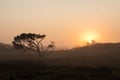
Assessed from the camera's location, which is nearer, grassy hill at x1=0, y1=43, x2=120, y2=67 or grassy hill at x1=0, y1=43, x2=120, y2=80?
grassy hill at x1=0, y1=43, x2=120, y2=80

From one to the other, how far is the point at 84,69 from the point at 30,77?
39.5ft

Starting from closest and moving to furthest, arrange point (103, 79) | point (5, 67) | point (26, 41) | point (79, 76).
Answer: point (103, 79), point (79, 76), point (5, 67), point (26, 41)

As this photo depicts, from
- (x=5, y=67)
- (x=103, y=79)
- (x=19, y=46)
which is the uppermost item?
(x=19, y=46)

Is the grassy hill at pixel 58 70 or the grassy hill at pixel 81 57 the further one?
the grassy hill at pixel 81 57

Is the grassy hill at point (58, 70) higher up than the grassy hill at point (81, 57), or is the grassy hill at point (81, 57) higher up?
the grassy hill at point (81, 57)

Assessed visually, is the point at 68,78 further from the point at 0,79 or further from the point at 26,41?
the point at 26,41

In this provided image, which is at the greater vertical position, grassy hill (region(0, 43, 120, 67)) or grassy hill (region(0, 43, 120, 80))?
grassy hill (region(0, 43, 120, 67))

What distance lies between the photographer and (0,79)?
3853 cm

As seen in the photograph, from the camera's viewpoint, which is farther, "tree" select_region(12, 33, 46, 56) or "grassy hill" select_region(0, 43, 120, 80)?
"tree" select_region(12, 33, 46, 56)

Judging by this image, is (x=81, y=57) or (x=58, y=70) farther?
(x=81, y=57)

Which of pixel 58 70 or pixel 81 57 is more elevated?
pixel 81 57

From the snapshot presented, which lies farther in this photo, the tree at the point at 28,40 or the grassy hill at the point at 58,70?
the tree at the point at 28,40

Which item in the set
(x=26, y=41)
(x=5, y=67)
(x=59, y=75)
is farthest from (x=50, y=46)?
(x=59, y=75)

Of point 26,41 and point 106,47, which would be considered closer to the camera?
point 26,41
